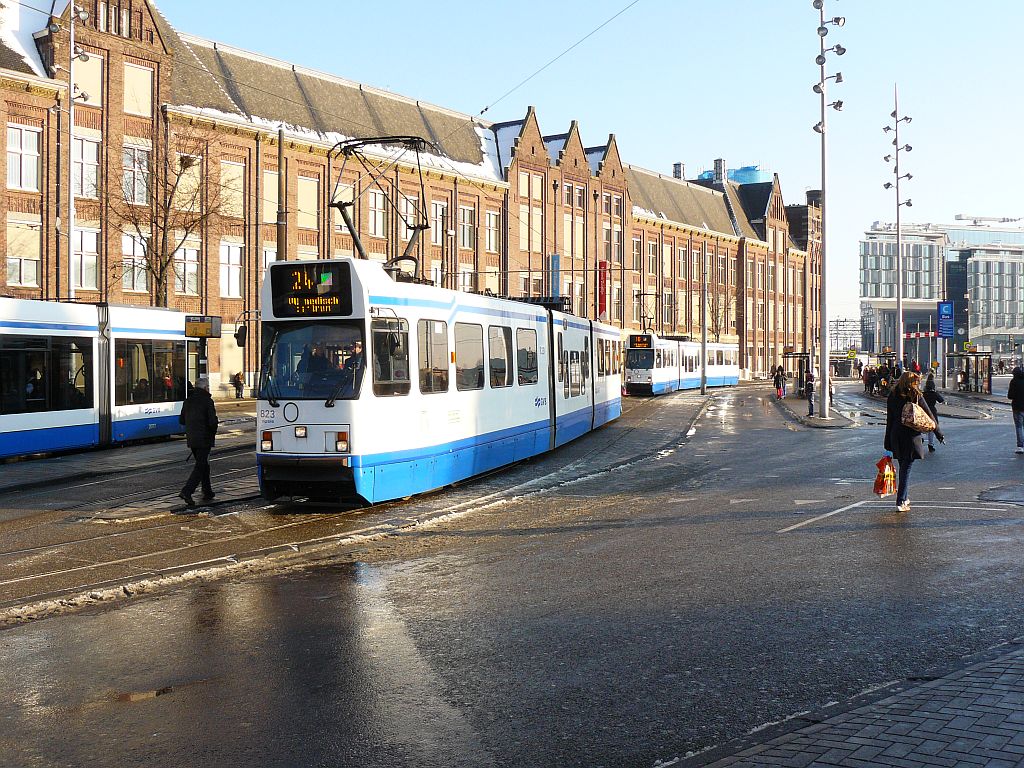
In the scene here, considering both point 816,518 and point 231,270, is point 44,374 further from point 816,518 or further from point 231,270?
point 231,270

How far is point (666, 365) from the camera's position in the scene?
187 ft

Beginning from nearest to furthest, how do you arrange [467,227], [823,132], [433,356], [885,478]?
[885,478]
[433,356]
[823,132]
[467,227]

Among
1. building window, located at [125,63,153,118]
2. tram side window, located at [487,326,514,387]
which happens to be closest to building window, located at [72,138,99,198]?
building window, located at [125,63,153,118]

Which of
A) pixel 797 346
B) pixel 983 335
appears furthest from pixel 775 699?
pixel 983 335

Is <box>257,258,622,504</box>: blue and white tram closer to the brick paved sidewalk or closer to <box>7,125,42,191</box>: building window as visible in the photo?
the brick paved sidewalk

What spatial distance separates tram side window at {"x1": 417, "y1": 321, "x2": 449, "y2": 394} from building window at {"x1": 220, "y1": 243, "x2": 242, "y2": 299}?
32394mm

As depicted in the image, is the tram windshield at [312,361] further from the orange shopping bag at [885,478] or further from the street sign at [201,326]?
the street sign at [201,326]

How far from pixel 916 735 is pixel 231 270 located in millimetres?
43177

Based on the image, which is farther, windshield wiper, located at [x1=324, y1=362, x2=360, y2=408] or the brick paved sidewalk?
windshield wiper, located at [x1=324, y1=362, x2=360, y2=408]

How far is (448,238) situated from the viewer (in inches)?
2226

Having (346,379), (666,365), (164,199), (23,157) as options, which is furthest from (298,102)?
(346,379)

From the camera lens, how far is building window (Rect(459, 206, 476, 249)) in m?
57.9

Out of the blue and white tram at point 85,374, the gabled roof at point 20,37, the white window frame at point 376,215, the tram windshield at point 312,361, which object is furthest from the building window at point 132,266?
the tram windshield at point 312,361

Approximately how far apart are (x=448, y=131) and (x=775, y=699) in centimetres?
5659
